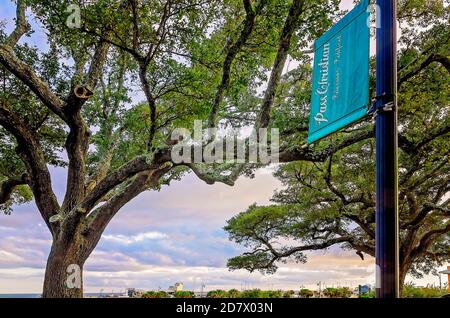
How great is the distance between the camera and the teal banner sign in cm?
384

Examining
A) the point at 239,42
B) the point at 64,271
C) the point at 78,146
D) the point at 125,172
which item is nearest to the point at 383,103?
the point at 239,42

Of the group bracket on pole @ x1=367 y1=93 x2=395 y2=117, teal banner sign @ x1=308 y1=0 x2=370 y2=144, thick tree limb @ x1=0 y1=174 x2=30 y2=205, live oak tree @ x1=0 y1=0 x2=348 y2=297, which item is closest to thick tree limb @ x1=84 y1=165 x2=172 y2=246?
live oak tree @ x1=0 y1=0 x2=348 y2=297

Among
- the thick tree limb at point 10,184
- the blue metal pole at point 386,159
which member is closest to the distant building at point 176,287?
the thick tree limb at point 10,184

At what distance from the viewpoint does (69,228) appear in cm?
952

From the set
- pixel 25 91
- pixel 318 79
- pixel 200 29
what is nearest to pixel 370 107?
pixel 318 79

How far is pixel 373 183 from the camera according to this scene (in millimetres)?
12508

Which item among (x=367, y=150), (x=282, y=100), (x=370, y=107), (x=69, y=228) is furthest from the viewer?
(x=367, y=150)

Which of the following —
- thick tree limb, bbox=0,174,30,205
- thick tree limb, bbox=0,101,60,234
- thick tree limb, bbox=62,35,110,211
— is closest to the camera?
thick tree limb, bbox=0,101,60,234

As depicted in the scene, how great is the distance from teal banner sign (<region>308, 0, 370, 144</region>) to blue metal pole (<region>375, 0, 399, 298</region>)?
233 millimetres

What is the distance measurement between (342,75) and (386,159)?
105 cm


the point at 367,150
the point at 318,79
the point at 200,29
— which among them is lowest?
the point at 318,79

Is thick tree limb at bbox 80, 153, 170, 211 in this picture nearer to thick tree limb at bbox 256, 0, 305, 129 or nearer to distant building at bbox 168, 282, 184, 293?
thick tree limb at bbox 256, 0, 305, 129
